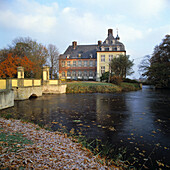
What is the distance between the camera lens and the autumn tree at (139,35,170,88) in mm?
37469

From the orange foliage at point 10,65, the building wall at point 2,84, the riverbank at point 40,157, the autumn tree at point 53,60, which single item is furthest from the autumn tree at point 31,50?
the riverbank at point 40,157

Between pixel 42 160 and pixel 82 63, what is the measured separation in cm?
4925

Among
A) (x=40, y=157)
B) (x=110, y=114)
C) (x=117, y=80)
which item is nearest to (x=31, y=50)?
(x=117, y=80)

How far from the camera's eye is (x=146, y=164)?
3984mm

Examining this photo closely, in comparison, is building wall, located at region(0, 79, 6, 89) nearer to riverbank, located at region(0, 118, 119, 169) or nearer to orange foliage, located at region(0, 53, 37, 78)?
riverbank, located at region(0, 118, 119, 169)

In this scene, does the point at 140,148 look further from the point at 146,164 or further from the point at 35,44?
the point at 35,44

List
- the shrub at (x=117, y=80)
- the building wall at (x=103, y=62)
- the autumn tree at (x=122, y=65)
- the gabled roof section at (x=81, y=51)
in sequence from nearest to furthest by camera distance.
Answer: the shrub at (x=117, y=80) < the autumn tree at (x=122, y=65) < the building wall at (x=103, y=62) < the gabled roof section at (x=81, y=51)

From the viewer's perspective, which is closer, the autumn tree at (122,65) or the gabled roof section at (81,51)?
the autumn tree at (122,65)

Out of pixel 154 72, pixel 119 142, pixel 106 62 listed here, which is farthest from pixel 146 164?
pixel 106 62

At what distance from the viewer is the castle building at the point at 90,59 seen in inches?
1902

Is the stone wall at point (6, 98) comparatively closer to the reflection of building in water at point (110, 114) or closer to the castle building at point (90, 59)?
the reflection of building in water at point (110, 114)

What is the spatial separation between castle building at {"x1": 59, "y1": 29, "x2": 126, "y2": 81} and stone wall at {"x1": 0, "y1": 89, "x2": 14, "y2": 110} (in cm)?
3668

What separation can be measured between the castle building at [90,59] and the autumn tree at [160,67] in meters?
10.1

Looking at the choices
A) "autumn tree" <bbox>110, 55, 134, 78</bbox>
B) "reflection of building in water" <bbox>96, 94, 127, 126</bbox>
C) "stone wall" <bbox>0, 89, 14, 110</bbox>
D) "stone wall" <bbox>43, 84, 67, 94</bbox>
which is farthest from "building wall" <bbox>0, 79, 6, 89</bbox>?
"autumn tree" <bbox>110, 55, 134, 78</bbox>
